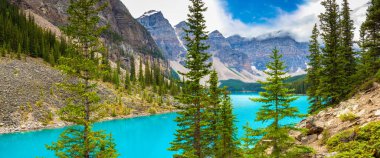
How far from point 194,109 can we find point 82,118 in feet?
25.3

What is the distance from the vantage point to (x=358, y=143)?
39.7 feet

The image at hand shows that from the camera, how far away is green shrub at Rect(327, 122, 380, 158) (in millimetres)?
10891

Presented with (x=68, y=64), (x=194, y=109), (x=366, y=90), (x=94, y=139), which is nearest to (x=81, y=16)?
(x=68, y=64)

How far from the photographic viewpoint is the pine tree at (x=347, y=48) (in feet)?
104

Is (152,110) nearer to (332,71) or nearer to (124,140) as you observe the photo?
(124,140)

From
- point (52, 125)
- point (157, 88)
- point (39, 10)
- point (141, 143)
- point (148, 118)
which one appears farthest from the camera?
point (39, 10)

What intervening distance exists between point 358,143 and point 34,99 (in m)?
60.6

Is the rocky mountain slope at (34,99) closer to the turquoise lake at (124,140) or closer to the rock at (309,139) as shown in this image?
the turquoise lake at (124,140)

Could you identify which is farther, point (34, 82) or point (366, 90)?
point (34, 82)

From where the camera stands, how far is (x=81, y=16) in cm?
1505

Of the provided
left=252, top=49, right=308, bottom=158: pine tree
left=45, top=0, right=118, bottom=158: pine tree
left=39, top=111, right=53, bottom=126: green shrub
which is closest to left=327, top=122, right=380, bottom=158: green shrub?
left=252, top=49, right=308, bottom=158: pine tree

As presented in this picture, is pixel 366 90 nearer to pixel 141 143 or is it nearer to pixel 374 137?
pixel 374 137

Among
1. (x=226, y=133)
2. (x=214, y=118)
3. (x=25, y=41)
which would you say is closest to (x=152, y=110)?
(x=25, y=41)

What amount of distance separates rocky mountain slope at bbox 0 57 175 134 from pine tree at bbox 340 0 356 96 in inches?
1379
